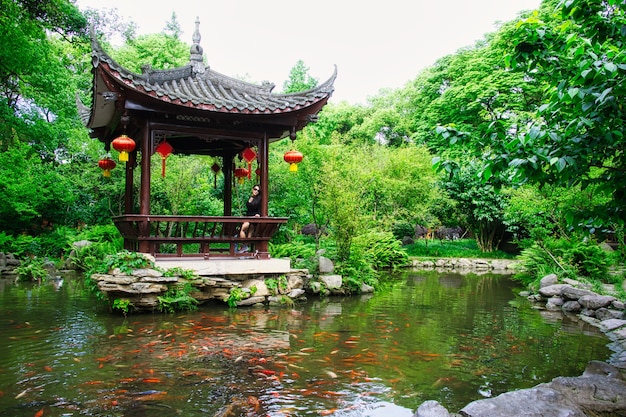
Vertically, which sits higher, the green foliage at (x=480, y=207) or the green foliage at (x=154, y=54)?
the green foliage at (x=154, y=54)

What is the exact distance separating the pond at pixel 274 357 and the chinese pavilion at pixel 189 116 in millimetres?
1449

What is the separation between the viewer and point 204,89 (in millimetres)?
8672

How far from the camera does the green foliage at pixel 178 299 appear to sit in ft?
23.8

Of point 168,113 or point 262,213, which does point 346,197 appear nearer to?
point 262,213

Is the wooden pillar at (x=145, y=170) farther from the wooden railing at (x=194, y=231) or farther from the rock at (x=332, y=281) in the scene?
the rock at (x=332, y=281)

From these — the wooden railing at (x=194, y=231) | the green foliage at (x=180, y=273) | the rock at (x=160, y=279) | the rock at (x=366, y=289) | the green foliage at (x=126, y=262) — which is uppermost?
the wooden railing at (x=194, y=231)

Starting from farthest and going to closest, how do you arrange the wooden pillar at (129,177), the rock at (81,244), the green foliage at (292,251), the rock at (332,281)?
the rock at (81,244) < the green foliage at (292,251) < the rock at (332,281) < the wooden pillar at (129,177)

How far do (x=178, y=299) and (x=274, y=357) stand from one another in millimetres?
2885

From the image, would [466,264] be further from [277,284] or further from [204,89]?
[204,89]

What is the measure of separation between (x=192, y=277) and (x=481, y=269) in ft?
45.5

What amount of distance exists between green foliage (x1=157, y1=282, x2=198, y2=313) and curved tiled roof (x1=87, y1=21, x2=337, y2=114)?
3.00 m

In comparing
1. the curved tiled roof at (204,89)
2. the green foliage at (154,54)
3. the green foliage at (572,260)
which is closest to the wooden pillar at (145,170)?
the curved tiled roof at (204,89)

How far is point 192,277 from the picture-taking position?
7562mm

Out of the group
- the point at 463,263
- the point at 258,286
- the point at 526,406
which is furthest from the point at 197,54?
the point at 463,263
